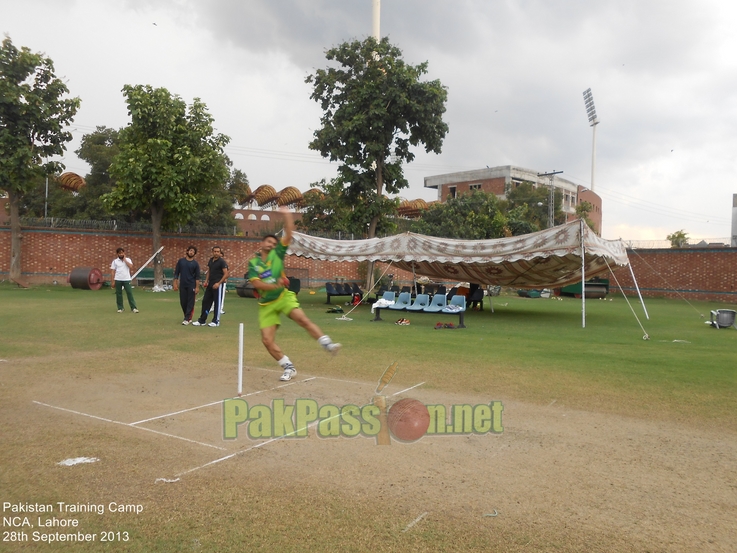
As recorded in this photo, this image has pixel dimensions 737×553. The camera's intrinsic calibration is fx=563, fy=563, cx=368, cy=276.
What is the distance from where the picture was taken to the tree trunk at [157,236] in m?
28.1

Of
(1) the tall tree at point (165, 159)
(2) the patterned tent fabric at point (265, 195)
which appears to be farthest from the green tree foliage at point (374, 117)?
(2) the patterned tent fabric at point (265, 195)

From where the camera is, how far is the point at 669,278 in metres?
35.2

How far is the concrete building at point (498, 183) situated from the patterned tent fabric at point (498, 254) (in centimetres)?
4456

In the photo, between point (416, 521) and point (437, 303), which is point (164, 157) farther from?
point (416, 521)

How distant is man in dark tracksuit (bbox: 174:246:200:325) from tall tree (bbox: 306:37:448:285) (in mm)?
14760

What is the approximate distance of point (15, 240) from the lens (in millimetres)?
27906

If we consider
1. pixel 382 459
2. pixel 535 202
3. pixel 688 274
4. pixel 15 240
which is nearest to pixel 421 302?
pixel 382 459

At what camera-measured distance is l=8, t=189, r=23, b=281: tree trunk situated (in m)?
27.1

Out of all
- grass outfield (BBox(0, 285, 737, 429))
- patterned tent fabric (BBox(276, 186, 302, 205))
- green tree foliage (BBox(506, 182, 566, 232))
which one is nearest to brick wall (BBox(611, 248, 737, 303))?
green tree foliage (BBox(506, 182, 566, 232))

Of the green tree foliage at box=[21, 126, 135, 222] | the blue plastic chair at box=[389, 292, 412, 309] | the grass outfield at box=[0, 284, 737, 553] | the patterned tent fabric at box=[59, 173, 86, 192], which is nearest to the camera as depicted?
the grass outfield at box=[0, 284, 737, 553]

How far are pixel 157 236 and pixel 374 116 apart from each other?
42.2ft

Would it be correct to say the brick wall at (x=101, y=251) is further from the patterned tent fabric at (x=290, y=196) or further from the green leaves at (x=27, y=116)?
the patterned tent fabric at (x=290, y=196)

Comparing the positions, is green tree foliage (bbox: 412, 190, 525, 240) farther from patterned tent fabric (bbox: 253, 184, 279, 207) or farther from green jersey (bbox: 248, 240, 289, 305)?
green jersey (bbox: 248, 240, 289, 305)

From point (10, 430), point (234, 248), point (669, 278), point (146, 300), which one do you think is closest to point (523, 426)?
point (10, 430)
